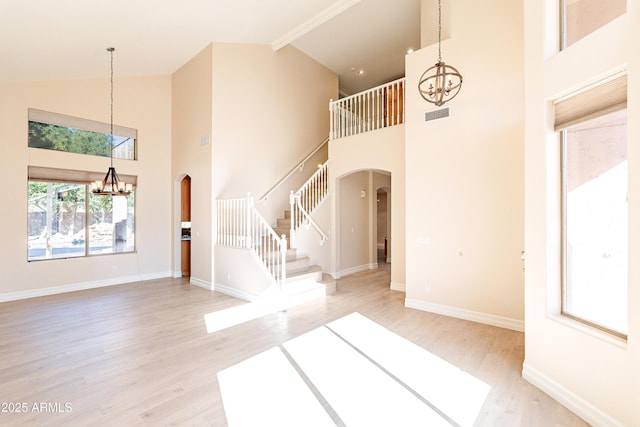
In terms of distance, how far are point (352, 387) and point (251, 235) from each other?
11.7 ft

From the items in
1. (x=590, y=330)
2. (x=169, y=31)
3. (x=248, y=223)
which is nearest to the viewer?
(x=590, y=330)

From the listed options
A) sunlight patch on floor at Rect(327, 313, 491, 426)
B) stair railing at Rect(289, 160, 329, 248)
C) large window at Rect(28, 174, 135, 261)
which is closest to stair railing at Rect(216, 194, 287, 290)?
stair railing at Rect(289, 160, 329, 248)

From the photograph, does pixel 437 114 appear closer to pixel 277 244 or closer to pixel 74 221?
pixel 277 244

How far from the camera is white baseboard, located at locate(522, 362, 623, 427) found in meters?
2.22

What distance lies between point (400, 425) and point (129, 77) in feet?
27.7

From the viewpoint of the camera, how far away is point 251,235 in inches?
225

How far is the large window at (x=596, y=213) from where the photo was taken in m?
2.32

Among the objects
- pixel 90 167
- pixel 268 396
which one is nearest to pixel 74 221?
pixel 90 167

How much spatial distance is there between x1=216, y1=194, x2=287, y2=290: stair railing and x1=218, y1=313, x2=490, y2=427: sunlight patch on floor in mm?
1873

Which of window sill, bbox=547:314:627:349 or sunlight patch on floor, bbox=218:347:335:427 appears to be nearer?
window sill, bbox=547:314:627:349

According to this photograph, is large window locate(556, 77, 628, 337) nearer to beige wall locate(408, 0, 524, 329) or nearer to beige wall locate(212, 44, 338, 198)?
beige wall locate(408, 0, 524, 329)

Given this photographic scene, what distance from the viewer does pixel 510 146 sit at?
13.8 feet

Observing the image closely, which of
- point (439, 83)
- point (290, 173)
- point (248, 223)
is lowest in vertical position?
point (248, 223)

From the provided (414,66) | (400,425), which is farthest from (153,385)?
(414,66)
